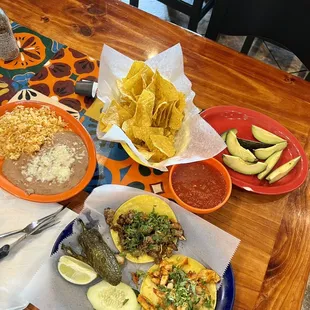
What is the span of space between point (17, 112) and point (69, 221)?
0.44 meters

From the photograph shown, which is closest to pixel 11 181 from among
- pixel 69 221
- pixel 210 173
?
pixel 69 221

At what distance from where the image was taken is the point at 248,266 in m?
1.18

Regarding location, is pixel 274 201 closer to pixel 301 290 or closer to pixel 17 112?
pixel 301 290

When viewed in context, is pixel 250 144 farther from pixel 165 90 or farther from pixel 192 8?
pixel 192 8

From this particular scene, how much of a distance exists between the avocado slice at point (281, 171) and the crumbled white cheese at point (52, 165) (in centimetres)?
67

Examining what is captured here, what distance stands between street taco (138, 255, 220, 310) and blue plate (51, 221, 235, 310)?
2 cm

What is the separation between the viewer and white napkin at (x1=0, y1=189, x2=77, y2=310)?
3.40 ft

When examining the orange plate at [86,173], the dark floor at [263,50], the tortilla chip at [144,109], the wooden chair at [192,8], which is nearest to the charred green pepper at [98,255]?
the orange plate at [86,173]

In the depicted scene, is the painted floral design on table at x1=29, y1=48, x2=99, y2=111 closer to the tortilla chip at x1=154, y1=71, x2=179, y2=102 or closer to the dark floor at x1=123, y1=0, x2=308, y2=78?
the tortilla chip at x1=154, y1=71, x2=179, y2=102

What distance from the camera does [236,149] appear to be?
135 centimetres

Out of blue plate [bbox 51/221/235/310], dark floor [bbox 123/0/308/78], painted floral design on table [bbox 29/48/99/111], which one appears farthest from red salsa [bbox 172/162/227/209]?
dark floor [bbox 123/0/308/78]

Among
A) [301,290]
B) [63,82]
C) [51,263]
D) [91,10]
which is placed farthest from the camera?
[91,10]

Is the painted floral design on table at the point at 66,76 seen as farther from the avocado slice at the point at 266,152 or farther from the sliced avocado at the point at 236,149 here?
the avocado slice at the point at 266,152

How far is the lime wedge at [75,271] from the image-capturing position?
1032 mm
